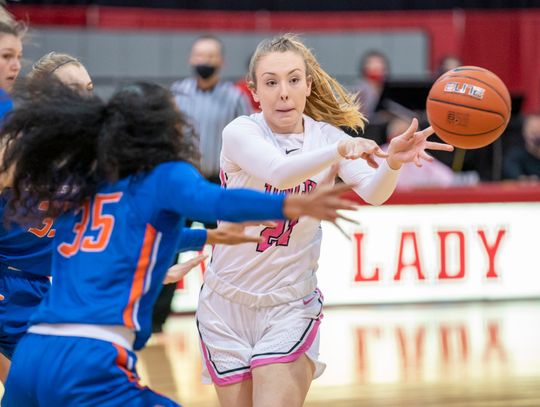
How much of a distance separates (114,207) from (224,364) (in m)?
1.18

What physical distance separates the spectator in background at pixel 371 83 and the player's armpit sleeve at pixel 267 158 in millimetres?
6426

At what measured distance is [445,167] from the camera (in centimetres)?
1027

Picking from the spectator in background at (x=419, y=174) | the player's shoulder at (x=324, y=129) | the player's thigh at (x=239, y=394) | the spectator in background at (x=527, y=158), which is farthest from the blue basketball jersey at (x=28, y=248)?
the spectator in background at (x=527, y=158)

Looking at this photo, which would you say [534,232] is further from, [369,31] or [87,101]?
[87,101]

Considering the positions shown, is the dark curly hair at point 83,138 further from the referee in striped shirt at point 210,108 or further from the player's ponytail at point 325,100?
the referee in striped shirt at point 210,108

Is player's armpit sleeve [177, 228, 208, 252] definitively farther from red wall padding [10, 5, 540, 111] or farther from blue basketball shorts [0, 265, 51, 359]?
red wall padding [10, 5, 540, 111]

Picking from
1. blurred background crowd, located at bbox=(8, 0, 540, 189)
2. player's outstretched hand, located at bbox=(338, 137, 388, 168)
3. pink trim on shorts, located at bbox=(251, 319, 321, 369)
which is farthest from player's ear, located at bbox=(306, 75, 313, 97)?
blurred background crowd, located at bbox=(8, 0, 540, 189)

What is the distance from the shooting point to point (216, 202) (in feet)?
8.93

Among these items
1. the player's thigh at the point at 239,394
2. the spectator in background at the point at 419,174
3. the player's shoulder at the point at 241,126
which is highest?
the spectator in background at the point at 419,174

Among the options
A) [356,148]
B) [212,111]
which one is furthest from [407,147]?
[212,111]

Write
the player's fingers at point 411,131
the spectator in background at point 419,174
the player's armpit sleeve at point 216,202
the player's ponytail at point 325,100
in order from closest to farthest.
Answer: the player's armpit sleeve at point 216,202 → the player's fingers at point 411,131 → the player's ponytail at point 325,100 → the spectator in background at point 419,174

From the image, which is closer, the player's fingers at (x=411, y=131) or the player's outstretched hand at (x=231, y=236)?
the player's outstretched hand at (x=231, y=236)

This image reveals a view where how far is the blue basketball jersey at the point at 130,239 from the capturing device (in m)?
2.75

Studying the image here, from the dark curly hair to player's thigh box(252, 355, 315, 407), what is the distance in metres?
1.07
